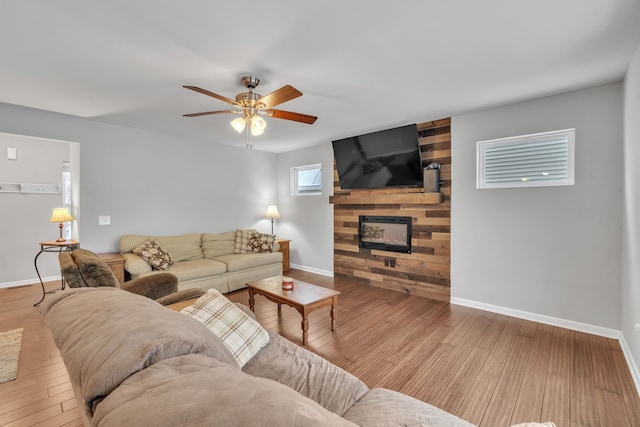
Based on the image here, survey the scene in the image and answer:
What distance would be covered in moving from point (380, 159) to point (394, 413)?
11.8 feet

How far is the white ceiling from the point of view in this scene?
1720mm

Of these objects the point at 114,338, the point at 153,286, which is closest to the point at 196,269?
the point at 153,286

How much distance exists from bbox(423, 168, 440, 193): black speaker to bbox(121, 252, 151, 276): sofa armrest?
12.3 ft

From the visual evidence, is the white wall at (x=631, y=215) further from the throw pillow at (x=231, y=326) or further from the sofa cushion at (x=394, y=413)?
the throw pillow at (x=231, y=326)

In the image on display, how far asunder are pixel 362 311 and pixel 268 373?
7.26 feet

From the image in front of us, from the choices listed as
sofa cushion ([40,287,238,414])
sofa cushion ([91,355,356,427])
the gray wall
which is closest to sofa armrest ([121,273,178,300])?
sofa cushion ([40,287,238,414])

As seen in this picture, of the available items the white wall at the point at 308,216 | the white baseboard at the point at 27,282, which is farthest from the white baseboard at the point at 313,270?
the white baseboard at the point at 27,282

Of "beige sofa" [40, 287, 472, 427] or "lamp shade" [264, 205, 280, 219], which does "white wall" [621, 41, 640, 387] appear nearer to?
"beige sofa" [40, 287, 472, 427]

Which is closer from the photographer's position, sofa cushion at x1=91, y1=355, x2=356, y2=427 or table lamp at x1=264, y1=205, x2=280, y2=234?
sofa cushion at x1=91, y1=355, x2=356, y2=427

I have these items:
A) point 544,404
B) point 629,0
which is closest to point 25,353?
point 544,404

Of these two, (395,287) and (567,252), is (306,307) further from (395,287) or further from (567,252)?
(567,252)

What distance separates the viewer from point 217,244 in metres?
4.81

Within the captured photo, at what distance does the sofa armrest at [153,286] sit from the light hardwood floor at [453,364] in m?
0.73

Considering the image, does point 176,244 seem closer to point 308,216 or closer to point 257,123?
point 308,216
